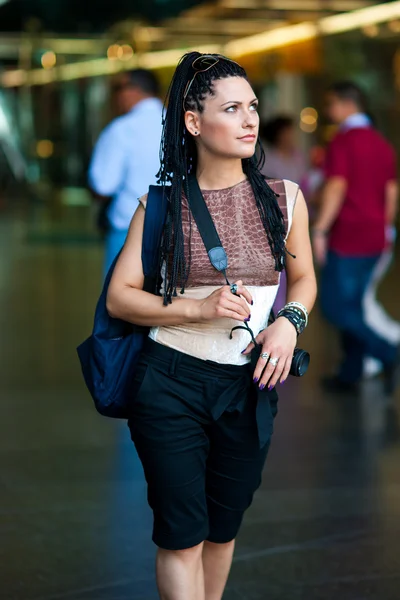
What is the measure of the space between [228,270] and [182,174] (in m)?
0.29

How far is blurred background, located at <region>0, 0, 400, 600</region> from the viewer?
12.7ft

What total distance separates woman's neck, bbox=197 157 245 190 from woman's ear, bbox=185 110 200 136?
0.08 meters

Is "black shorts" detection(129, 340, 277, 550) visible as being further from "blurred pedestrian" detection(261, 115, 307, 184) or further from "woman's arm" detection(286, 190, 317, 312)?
"blurred pedestrian" detection(261, 115, 307, 184)

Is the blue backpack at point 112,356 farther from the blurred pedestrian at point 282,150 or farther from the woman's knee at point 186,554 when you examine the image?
the blurred pedestrian at point 282,150

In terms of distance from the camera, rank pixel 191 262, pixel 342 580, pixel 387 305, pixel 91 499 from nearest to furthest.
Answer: pixel 191 262 < pixel 342 580 < pixel 91 499 < pixel 387 305

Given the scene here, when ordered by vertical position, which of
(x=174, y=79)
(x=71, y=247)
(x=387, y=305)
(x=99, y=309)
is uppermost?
(x=174, y=79)

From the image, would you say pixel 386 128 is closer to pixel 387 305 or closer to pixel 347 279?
pixel 387 305

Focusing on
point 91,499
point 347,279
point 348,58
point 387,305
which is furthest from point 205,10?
point 91,499

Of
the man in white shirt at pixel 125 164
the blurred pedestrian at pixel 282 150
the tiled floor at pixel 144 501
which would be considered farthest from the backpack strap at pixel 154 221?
Result: the blurred pedestrian at pixel 282 150

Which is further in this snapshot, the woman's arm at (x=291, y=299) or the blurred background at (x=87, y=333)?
the blurred background at (x=87, y=333)

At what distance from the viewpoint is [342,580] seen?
3711mm

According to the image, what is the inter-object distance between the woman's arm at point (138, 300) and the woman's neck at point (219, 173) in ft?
0.62

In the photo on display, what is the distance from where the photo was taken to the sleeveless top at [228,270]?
2.73m

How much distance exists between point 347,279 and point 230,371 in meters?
4.09
